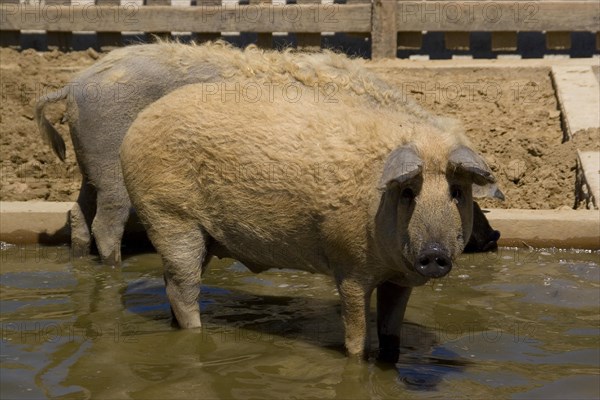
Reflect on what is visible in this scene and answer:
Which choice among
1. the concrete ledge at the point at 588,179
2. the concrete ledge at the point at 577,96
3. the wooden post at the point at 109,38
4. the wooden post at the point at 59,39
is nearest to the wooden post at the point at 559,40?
the concrete ledge at the point at 577,96

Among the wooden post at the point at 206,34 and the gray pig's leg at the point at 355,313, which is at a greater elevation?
the wooden post at the point at 206,34

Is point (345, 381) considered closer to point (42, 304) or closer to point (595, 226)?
point (42, 304)

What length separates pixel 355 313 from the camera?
5.86 meters

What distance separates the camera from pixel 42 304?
7270mm

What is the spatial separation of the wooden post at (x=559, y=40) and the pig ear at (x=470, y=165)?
23.3 ft

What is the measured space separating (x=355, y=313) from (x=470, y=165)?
3.67 ft

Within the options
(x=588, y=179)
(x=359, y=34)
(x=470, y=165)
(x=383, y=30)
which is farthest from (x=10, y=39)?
(x=470, y=165)

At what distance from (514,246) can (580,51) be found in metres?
4.61

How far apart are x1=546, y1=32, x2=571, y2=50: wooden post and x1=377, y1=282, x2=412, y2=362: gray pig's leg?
268 inches

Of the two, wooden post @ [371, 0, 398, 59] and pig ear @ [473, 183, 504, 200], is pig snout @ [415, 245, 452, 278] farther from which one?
wooden post @ [371, 0, 398, 59]

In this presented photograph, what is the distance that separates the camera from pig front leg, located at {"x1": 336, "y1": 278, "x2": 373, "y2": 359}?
582 centimetres

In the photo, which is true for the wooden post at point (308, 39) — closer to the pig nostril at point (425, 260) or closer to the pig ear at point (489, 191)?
the pig ear at point (489, 191)

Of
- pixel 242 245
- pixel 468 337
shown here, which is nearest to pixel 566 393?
pixel 468 337

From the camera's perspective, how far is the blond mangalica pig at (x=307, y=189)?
5387mm
